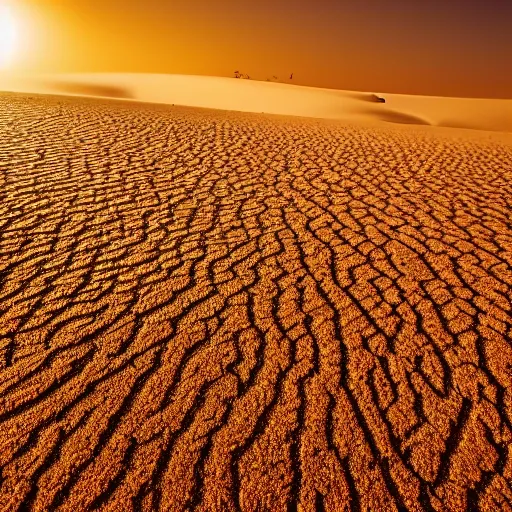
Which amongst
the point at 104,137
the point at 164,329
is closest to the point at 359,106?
the point at 104,137

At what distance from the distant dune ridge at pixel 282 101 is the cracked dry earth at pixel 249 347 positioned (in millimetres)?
13593

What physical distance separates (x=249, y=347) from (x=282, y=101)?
1911cm

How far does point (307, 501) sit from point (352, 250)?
6.46ft

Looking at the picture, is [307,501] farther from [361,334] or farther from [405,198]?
[405,198]

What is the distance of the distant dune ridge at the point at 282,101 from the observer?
57.6 feet

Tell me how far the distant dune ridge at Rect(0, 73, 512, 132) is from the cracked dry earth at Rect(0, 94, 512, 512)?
1359 cm

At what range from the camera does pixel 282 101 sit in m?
19.0

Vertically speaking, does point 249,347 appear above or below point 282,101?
above

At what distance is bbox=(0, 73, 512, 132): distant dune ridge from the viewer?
57.6ft

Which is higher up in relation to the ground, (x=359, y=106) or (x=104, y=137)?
(x=104, y=137)

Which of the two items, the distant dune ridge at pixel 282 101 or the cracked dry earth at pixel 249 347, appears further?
the distant dune ridge at pixel 282 101

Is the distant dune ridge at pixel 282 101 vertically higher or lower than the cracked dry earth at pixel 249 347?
lower

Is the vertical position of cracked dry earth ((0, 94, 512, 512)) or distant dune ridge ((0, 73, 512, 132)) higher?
cracked dry earth ((0, 94, 512, 512))

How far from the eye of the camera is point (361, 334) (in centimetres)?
212
